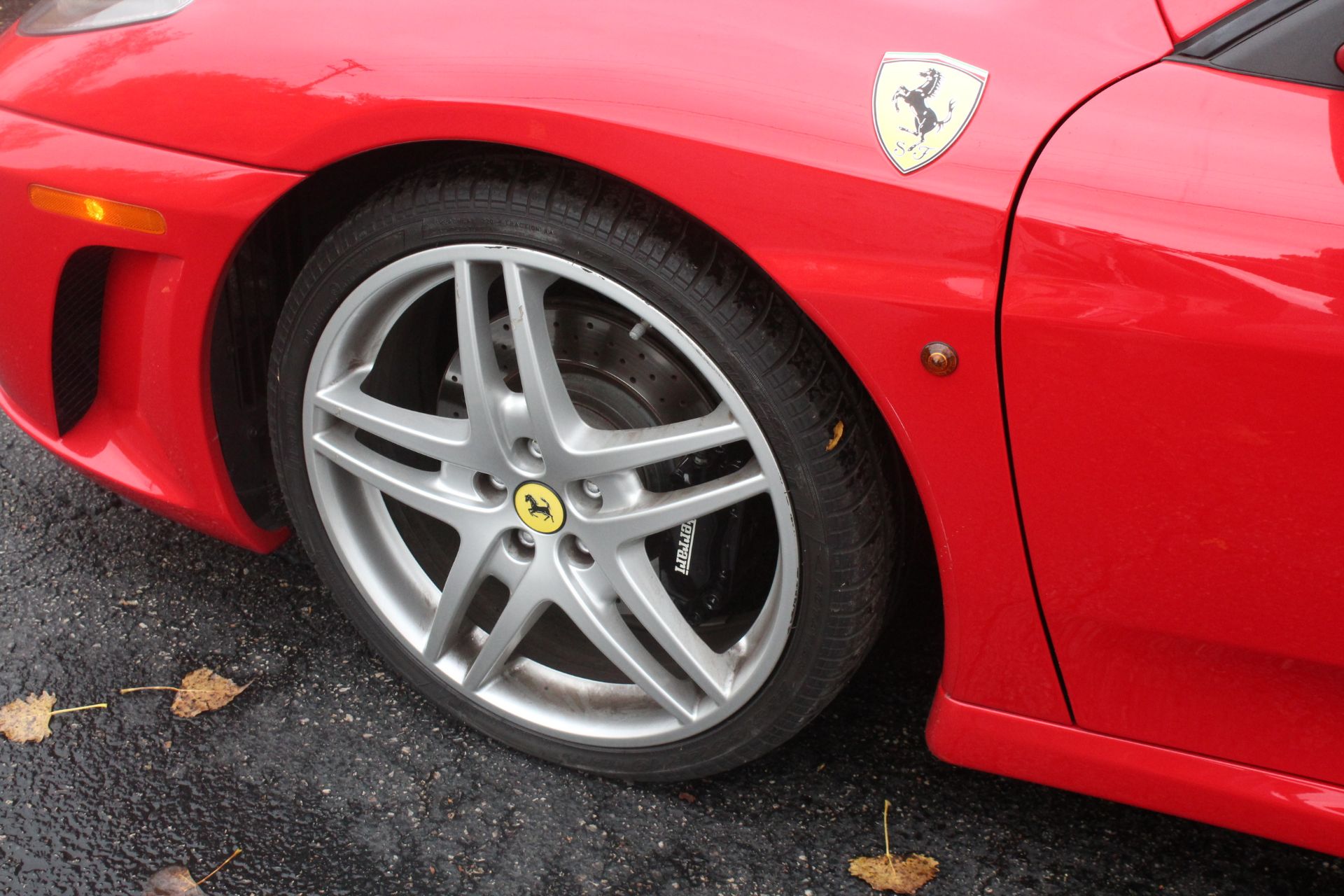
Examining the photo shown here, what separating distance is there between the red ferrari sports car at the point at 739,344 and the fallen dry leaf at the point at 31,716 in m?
0.37

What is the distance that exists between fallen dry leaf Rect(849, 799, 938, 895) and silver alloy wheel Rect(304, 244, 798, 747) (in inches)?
12.0

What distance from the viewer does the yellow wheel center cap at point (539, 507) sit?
1.47 meters

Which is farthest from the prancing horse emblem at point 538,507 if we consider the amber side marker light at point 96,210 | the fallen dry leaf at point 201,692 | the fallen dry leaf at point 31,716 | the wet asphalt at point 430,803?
the fallen dry leaf at point 31,716

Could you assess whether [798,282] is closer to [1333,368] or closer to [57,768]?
[1333,368]

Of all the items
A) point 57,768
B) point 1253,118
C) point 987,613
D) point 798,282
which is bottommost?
point 57,768

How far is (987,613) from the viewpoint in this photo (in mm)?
1289

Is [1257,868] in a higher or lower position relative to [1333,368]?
lower

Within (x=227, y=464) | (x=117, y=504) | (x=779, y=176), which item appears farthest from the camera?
(x=117, y=504)

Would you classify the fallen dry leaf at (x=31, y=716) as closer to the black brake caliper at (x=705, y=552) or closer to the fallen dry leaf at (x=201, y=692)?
the fallen dry leaf at (x=201, y=692)

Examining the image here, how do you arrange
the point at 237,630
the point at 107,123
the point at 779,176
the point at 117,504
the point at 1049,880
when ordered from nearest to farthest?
the point at 779,176
the point at 107,123
the point at 1049,880
the point at 237,630
the point at 117,504

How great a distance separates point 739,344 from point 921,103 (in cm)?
31

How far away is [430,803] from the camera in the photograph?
5.46 ft

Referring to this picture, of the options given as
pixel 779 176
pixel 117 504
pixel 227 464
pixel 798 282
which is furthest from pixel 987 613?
pixel 117 504

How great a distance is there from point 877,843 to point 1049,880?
236 millimetres
